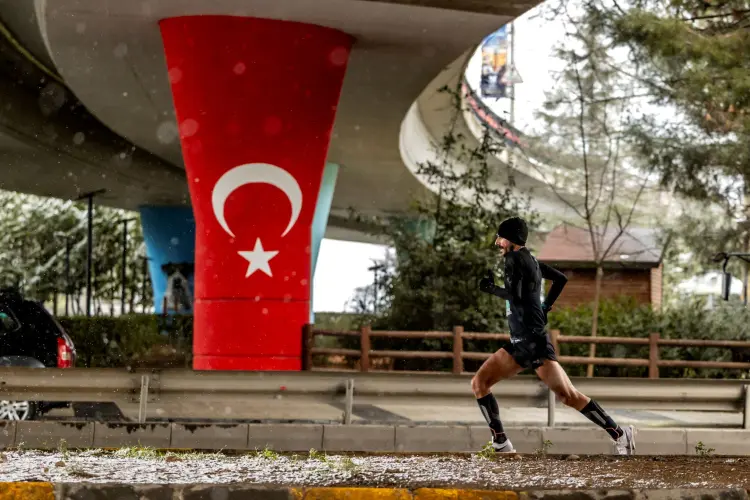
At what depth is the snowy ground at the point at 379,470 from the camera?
17.3 feet

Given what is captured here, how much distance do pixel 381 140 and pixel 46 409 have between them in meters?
16.9

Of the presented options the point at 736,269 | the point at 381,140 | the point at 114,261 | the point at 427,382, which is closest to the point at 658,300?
the point at 736,269

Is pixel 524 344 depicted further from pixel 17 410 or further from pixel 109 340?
pixel 109 340

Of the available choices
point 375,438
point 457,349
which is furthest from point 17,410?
point 457,349

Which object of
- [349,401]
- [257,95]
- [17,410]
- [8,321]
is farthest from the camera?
[257,95]

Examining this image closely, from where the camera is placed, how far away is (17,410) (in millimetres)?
12117

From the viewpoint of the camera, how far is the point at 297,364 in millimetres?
17375

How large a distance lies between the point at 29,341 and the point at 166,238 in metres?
31.2

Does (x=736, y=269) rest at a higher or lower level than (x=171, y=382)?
higher

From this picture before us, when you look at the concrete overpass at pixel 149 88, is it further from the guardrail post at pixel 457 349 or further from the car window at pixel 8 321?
the car window at pixel 8 321

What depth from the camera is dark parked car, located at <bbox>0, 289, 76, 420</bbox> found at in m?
Result: 12.2

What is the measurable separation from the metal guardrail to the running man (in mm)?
2202

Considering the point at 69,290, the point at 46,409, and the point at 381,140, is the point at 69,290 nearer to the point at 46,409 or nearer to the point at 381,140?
the point at 381,140

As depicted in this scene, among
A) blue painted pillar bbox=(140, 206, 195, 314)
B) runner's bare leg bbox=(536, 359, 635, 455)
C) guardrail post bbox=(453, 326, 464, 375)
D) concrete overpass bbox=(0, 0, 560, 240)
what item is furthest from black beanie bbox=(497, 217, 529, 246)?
blue painted pillar bbox=(140, 206, 195, 314)
